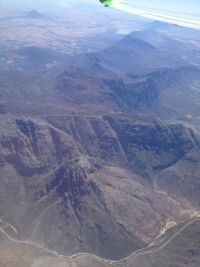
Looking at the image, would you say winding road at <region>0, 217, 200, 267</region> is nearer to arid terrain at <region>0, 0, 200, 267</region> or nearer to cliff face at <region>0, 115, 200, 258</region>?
arid terrain at <region>0, 0, 200, 267</region>

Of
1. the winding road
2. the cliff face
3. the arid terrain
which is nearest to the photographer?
the winding road

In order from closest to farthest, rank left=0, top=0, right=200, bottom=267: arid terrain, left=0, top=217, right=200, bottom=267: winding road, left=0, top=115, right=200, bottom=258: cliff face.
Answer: left=0, top=217, right=200, bottom=267: winding road < left=0, top=0, right=200, bottom=267: arid terrain < left=0, top=115, right=200, bottom=258: cliff face

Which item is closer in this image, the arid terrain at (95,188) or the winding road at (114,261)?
the winding road at (114,261)

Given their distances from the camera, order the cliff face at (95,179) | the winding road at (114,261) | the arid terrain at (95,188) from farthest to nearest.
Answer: the cliff face at (95,179) < the arid terrain at (95,188) < the winding road at (114,261)

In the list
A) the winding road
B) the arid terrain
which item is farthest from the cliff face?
the winding road

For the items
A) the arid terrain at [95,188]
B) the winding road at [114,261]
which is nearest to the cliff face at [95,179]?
the arid terrain at [95,188]

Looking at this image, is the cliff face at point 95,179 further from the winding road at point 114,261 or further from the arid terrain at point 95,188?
the winding road at point 114,261

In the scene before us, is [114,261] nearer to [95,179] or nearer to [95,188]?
[95,188]

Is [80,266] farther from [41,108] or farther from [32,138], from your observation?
[41,108]
